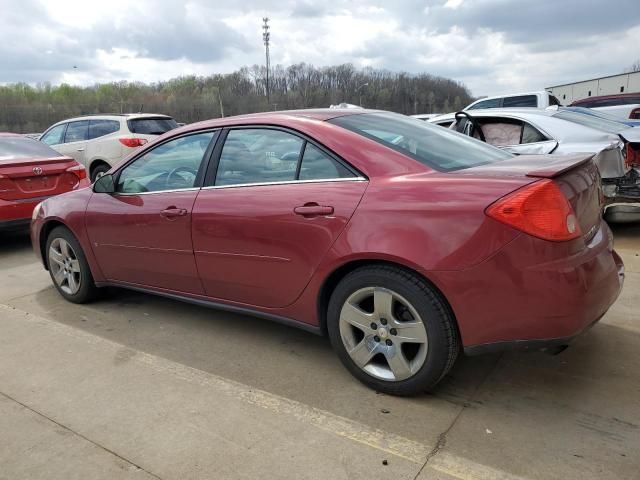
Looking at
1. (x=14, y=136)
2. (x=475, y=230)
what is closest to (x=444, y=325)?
(x=475, y=230)

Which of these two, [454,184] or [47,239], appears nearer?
[454,184]

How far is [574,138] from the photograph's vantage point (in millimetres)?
5750

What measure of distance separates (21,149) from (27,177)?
2.14 feet

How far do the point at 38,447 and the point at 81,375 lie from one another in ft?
2.35

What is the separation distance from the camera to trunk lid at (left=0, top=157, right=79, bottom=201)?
6191mm

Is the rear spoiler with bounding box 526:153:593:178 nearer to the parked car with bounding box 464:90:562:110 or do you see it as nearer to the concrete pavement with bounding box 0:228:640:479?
the concrete pavement with bounding box 0:228:640:479

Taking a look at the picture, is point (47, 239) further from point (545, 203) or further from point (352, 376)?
point (545, 203)

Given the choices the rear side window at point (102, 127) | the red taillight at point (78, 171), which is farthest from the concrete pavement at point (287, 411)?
the rear side window at point (102, 127)

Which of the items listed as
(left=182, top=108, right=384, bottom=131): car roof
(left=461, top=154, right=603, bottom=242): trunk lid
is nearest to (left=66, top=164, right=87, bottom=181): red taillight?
(left=182, top=108, right=384, bottom=131): car roof

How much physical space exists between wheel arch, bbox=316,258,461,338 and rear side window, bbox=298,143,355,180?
48cm

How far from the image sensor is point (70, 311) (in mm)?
4293

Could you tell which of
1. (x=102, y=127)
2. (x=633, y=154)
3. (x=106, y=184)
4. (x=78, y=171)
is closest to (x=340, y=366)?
(x=106, y=184)

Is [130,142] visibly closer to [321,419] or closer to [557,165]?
[321,419]

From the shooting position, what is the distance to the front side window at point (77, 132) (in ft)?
36.5
